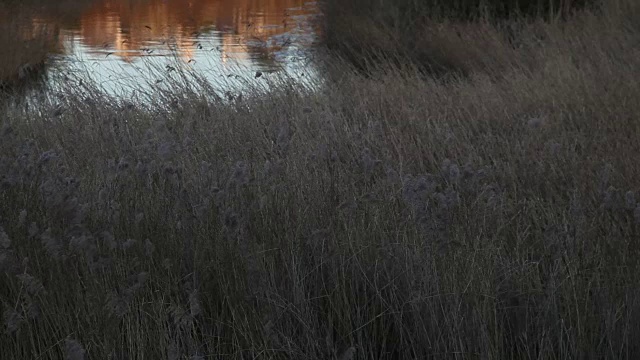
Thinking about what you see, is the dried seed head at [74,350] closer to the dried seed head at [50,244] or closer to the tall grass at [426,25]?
the dried seed head at [50,244]

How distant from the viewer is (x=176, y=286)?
8.16ft

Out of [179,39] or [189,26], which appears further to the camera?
[189,26]

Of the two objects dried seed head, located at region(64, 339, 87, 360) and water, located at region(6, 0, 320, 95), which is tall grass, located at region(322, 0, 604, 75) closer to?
water, located at region(6, 0, 320, 95)

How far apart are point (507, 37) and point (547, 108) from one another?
3.24 metres

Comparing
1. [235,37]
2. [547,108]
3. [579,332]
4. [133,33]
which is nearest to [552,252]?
[579,332]

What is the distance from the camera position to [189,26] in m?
15.9

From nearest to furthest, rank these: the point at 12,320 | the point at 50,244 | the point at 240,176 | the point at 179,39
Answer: the point at 12,320
the point at 50,244
the point at 240,176
the point at 179,39

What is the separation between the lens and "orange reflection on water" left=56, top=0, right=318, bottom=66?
11359 mm

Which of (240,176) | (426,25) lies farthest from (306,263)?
(426,25)

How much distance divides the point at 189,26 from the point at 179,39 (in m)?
2.73

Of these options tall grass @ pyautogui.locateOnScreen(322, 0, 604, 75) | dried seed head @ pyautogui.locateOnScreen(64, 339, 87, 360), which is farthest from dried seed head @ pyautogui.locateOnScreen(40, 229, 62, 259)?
tall grass @ pyautogui.locateOnScreen(322, 0, 604, 75)

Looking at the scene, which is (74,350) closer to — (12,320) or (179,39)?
(12,320)

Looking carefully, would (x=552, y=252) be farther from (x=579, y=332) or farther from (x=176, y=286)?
(x=176, y=286)

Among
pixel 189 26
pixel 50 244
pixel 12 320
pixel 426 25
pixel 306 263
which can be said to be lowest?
pixel 189 26
